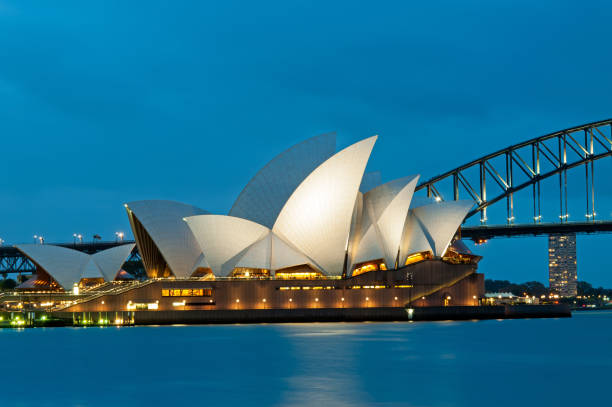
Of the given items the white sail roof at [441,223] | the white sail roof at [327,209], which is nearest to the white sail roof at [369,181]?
the white sail roof at [441,223]

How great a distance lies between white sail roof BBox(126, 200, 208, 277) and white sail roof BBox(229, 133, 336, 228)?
212 inches

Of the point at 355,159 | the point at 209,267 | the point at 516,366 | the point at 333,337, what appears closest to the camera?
the point at 516,366

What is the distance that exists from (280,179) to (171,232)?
1269 cm

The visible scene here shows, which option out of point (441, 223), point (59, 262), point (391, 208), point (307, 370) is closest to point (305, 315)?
point (391, 208)

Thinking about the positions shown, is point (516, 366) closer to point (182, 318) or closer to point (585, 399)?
point (585, 399)

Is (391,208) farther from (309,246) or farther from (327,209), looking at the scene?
(309,246)

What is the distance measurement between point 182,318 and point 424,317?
23974 millimetres

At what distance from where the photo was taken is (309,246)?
7794cm

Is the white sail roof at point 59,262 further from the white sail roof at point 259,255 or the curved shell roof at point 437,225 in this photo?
the curved shell roof at point 437,225

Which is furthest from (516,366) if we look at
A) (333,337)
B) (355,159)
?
(355,159)

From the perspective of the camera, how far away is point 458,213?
8238 centimetres

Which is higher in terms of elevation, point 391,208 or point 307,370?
point 391,208

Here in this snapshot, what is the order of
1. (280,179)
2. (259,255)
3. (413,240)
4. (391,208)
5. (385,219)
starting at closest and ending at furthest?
(391,208) < (385,219) < (259,255) < (280,179) < (413,240)

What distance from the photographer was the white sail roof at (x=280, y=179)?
8038cm
